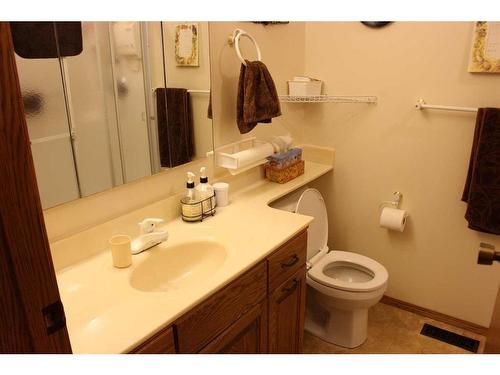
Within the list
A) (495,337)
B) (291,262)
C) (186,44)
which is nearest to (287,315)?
(291,262)

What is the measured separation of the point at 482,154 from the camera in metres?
1.83

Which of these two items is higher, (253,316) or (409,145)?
(409,145)

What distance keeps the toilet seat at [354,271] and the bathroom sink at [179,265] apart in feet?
2.39

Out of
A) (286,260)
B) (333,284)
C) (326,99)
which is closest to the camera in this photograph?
(286,260)

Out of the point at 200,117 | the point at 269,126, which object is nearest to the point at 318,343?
the point at 269,126

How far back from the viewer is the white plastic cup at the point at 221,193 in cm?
179

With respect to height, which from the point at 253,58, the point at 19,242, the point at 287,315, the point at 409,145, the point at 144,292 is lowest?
the point at 287,315

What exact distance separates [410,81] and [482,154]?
0.51m

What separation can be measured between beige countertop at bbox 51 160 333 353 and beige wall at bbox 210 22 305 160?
0.40m

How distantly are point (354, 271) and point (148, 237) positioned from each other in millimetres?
1286

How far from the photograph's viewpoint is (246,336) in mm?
1404

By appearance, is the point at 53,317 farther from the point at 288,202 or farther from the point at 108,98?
the point at 288,202

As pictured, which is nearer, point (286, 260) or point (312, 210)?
point (286, 260)

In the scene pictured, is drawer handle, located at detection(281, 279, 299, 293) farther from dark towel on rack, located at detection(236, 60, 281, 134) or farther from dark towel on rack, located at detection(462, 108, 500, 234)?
dark towel on rack, located at detection(462, 108, 500, 234)
